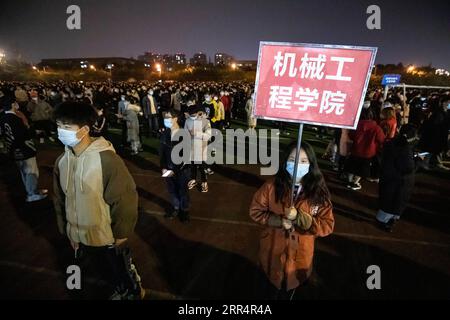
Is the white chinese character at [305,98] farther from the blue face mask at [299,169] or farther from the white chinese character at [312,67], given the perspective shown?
the blue face mask at [299,169]

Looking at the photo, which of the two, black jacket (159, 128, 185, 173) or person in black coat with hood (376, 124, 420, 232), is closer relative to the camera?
person in black coat with hood (376, 124, 420, 232)

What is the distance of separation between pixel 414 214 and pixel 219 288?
4.51 meters

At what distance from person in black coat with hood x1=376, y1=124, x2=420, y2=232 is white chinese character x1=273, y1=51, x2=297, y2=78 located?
3267mm

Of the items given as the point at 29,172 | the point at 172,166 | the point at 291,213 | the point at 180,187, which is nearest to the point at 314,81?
the point at 291,213

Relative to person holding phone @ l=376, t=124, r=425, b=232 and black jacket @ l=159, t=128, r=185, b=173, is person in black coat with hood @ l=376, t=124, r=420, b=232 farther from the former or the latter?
black jacket @ l=159, t=128, r=185, b=173

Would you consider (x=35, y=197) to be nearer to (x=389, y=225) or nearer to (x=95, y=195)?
(x=95, y=195)

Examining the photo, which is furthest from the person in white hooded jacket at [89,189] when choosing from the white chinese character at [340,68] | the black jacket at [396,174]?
the black jacket at [396,174]

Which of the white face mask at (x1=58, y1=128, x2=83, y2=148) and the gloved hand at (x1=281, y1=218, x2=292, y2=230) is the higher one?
the white face mask at (x1=58, y1=128, x2=83, y2=148)

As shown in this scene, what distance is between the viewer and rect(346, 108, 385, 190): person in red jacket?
6.17 metres

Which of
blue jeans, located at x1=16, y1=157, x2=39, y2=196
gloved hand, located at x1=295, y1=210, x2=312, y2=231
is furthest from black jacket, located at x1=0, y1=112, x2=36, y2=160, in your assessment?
gloved hand, located at x1=295, y1=210, x2=312, y2=231

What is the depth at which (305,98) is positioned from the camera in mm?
2363

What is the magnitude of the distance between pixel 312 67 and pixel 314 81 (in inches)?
4.7
